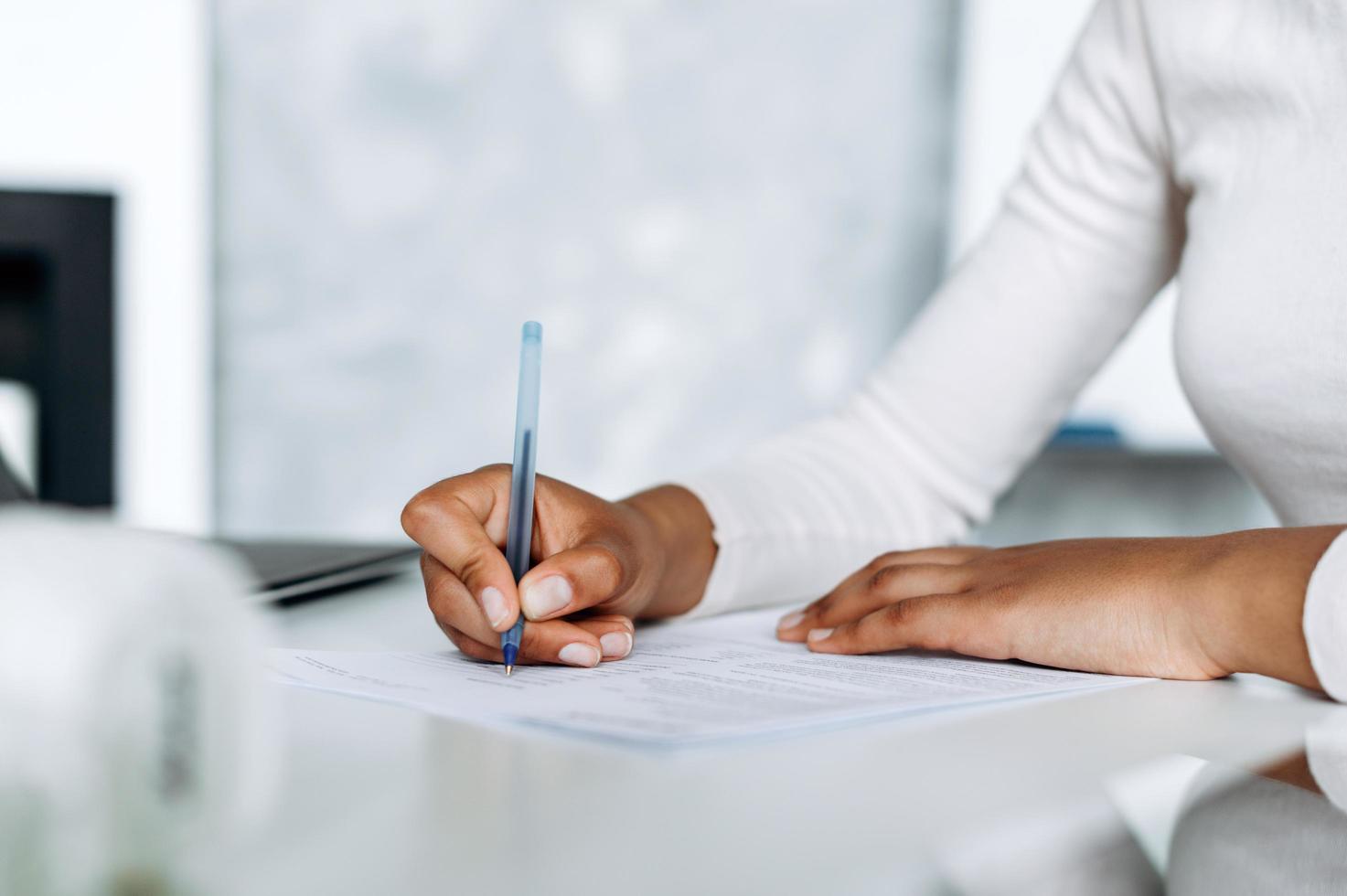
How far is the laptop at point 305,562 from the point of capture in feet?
2.29

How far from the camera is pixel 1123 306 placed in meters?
0.95

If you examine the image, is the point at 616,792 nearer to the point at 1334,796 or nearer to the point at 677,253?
the point at 1334,796

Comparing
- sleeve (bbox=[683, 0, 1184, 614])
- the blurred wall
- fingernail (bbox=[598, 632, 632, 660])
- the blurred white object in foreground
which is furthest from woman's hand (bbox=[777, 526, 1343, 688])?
the blurred wall

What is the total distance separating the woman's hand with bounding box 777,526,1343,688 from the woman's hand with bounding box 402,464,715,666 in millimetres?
100

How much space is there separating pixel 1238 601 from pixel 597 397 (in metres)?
2.21

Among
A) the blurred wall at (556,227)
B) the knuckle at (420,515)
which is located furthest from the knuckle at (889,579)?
the blurred wall at (556,227)

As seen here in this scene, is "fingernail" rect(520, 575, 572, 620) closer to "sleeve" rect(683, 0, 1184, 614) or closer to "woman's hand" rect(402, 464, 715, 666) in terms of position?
"woman's hand" rect(402, 464, 715, 666)

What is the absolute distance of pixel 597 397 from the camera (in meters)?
2.67

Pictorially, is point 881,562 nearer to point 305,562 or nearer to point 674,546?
point 674,546

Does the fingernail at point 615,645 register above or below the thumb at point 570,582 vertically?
below

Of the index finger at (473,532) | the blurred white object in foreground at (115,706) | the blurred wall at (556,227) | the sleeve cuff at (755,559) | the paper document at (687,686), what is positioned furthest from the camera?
the blurred wall at (556,227)

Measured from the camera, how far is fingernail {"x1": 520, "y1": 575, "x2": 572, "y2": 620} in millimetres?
510

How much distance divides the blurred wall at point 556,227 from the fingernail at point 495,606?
2119 millimetres

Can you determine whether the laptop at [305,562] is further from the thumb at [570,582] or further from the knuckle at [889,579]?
the knuckle at [889,579]
